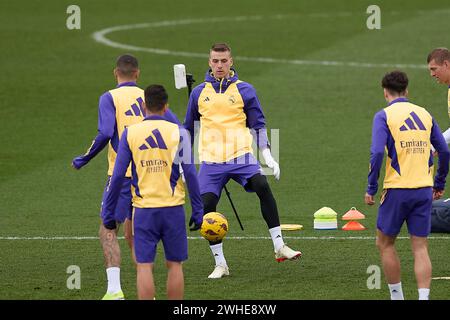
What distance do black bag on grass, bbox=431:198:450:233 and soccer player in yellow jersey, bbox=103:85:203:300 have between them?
548 centimetres

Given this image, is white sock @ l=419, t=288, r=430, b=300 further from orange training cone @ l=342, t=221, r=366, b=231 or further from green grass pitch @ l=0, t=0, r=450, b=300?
orange training cone @ l=342, t=221, r=366, b=231

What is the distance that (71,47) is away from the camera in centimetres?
3203

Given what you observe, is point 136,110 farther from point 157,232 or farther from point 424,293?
point 424,293

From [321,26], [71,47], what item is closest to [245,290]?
[71,47]

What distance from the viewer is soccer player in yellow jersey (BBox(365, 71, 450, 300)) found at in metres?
11.5

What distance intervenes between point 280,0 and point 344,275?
27448 mm

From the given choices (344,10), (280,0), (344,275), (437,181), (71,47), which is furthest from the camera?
(280,0)

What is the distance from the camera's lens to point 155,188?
35.8ft

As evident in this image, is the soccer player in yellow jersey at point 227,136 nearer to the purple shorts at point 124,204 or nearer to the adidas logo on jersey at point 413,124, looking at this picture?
the purple shorts at point 124,204

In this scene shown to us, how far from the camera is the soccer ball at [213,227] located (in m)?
13.6

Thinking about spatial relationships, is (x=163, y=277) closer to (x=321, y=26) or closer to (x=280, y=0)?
(x=321, y=26)

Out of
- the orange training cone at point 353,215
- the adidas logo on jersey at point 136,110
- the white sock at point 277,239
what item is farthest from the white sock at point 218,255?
the orange training cone at point 353,215

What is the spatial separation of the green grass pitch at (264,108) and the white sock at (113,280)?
10.7 inches

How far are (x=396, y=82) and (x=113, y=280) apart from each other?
3.39 m
